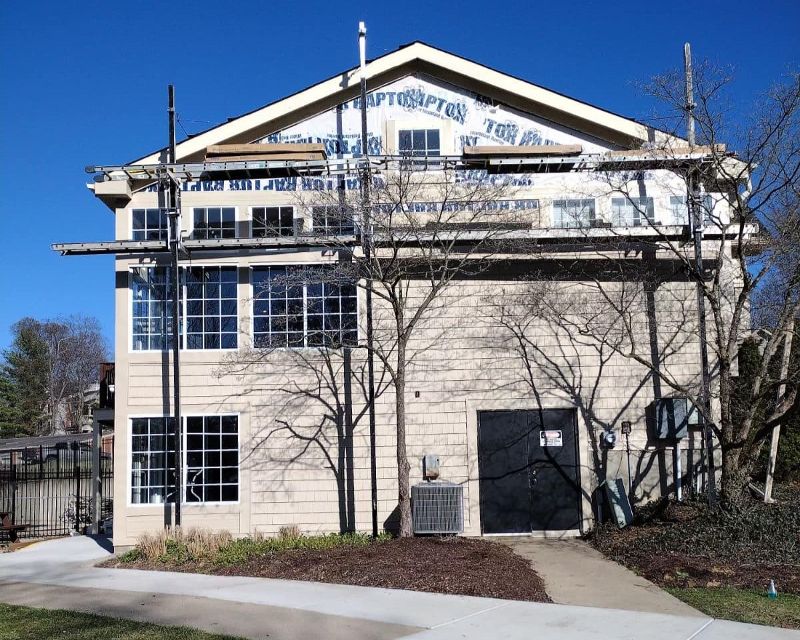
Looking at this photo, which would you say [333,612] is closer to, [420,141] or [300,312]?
[300,312]

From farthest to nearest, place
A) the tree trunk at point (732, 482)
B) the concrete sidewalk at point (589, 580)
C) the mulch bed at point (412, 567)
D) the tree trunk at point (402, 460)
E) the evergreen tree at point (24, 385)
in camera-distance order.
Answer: the evergreen tree at point (24, 385) → the tree trunk at point (402, 460) → the tree trunk at point (732, 482) → the mulch bed at point (412, 567) → the concrete sidewalk at point (589, 580)

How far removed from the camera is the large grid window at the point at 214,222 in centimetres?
1491

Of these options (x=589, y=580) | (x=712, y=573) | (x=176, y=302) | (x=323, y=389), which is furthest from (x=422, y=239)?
(x=712, y=573)

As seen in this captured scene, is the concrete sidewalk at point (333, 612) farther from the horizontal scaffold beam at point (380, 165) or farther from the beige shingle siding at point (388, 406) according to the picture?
the horizontal scaffold beam at point (380, 165)

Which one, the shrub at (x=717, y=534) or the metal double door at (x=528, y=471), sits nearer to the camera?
the shrub at (x=717, y=534)

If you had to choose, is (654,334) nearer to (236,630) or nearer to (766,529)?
(766,529)

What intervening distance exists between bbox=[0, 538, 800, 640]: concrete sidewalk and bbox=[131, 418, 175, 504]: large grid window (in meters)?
2.71

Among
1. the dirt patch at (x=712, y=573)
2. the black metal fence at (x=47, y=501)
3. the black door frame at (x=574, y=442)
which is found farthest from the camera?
the black metal fence at (x=47, y=501)

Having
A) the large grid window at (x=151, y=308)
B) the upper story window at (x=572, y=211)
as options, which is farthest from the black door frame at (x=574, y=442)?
the large grid window at (x=151, y=308)

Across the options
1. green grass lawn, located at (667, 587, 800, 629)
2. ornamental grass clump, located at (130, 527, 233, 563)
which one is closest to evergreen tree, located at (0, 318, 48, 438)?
ornamental grass clump, located at (130, 527, 233, 563)

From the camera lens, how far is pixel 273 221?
14922mm

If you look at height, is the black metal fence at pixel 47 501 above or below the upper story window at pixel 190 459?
below

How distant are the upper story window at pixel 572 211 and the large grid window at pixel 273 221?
4958 millimetres

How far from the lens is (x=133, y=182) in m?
14.9
